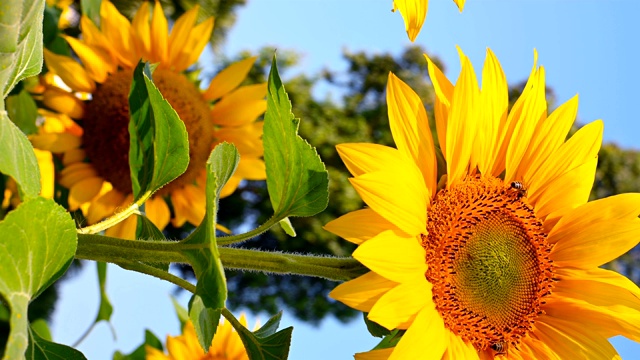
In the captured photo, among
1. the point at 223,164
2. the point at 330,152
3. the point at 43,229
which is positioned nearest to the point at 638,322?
the point at 223,164

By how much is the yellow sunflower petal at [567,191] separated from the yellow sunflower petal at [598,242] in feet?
0.08

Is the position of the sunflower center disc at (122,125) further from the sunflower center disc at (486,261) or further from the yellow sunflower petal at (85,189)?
the sunflower center disc at (486,261)

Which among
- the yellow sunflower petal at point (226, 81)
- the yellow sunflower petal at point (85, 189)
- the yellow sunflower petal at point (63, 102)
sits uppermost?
the yellow sunflower petal at point (226, 81)

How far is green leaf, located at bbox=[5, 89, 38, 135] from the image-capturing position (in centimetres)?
119

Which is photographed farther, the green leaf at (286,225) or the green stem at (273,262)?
the green leaf at (286,225)

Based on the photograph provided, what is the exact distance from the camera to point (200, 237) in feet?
1.72

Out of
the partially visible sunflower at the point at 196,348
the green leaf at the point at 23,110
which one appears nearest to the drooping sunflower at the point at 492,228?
the partially visible sunflower at the point at 196,348

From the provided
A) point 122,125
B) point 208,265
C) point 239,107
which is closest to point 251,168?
point 239,107

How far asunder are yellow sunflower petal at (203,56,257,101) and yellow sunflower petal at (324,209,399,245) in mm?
751

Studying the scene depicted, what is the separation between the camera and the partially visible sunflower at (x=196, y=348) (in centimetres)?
117

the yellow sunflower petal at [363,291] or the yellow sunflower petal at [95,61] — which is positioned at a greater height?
the yellow sunflower petal at [95,61]

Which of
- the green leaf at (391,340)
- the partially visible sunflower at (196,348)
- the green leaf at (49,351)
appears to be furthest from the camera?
the partially visible sunflower at (196,348)

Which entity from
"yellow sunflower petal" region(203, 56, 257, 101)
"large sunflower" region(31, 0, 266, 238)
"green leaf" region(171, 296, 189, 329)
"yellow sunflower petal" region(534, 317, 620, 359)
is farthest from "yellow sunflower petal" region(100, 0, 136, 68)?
"yellow sunflower petal" region(534, 317, 620, 359)

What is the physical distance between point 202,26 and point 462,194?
710 mm
